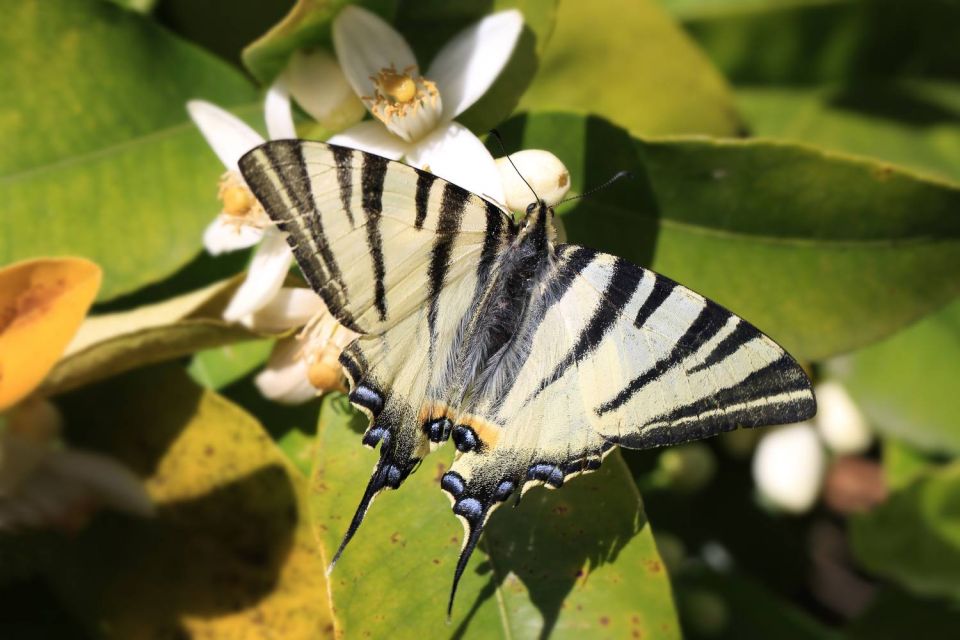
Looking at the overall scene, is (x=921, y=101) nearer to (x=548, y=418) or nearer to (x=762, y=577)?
(x=762, y=577)

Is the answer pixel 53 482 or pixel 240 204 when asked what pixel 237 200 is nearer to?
pixel 240 204

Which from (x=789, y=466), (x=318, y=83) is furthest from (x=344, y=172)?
(x=789, y=466)

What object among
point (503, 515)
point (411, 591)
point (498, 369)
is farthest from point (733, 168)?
point (411, 591)

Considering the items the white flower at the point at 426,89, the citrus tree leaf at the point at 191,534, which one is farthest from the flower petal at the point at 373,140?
the citrus tree leaf at the point at 191,534

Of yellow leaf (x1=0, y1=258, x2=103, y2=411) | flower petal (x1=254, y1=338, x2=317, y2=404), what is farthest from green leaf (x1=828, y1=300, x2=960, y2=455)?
yellow leaf (x1=0, y1=258, x2=103, y2=411)

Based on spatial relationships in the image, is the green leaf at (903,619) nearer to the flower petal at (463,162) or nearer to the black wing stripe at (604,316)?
the black wing stripe at (604,316)
